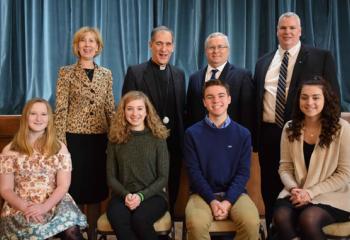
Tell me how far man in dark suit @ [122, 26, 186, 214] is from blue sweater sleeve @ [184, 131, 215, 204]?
29cm

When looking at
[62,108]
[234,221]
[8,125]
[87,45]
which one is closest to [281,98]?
[234,221]

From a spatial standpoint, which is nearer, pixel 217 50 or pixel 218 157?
pixel 218 157

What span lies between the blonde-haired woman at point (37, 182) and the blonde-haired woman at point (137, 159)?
0.83ft

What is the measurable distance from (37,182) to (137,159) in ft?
1.90

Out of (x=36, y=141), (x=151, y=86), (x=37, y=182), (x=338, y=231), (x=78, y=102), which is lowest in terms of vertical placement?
(x=338, y=231)

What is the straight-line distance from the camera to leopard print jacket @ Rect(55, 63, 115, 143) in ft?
9.12

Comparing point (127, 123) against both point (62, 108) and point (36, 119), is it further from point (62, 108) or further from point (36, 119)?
point (36, 119)

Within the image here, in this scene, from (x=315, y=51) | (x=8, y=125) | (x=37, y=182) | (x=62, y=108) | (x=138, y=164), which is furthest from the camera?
(x=8, y=125)

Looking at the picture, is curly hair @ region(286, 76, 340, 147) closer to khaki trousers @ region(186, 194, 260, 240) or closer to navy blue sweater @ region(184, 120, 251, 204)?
navy blue sweater @ region(184, 120, 251, 204)

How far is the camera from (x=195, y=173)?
8.59 feet

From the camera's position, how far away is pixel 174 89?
2973mm

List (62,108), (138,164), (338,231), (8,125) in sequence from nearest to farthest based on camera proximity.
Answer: (338,231) → (138,164) → (62,108) → (8,125)

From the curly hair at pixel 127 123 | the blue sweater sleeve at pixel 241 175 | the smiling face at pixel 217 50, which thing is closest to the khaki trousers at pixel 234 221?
the blue sweater sleeve at pixel 241 175

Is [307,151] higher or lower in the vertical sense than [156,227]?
higher
